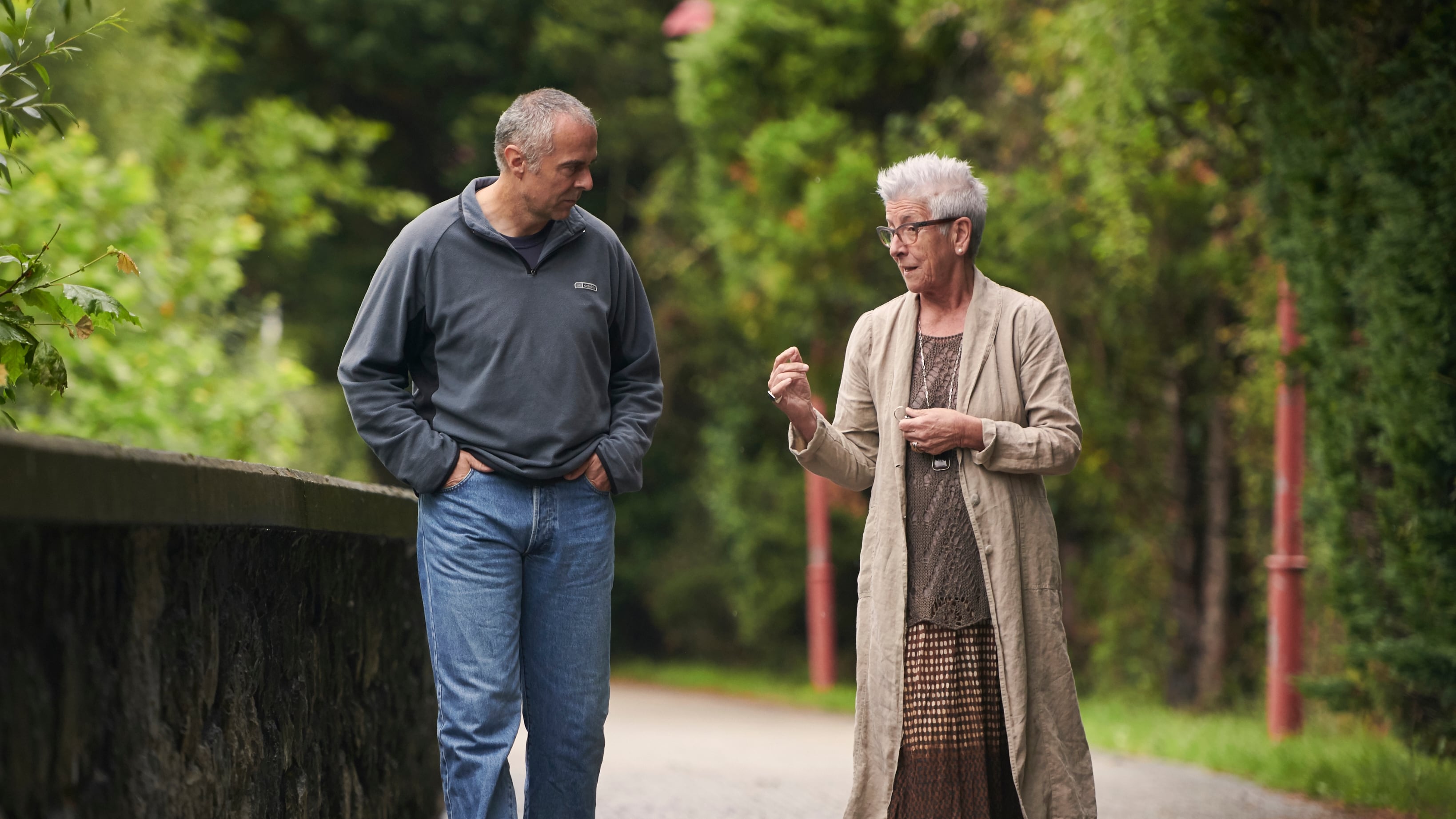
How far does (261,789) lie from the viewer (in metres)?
3.74

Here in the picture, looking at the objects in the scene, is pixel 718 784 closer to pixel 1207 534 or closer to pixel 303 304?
pixel 1207 534

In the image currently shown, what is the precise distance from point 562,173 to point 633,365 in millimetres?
593

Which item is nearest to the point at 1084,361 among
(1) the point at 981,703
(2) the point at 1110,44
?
(2) the point at 1110,44

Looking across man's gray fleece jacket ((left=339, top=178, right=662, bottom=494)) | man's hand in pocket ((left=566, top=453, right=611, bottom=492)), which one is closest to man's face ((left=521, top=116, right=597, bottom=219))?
man's gray fleece jacket ((left=339, top=178, right=662, bottom=494))

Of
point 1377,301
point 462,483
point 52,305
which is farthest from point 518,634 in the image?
point 1377,301

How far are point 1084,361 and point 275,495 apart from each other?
467 inches

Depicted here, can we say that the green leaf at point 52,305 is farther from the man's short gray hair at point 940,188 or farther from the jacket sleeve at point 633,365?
the man's short gray hair at point 940,188

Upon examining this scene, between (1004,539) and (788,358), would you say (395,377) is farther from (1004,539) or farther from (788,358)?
(1004,539)

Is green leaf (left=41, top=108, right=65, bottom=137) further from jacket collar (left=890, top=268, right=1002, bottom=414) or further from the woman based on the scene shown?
jacket collar (left=890, top=268, right=1002, bottom=414)

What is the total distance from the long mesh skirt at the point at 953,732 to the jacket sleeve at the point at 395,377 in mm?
1278

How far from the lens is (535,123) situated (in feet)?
13.2

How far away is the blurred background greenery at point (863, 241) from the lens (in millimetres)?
7551

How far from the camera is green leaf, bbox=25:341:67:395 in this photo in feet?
12.1

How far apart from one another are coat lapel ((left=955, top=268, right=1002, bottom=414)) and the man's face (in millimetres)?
998
